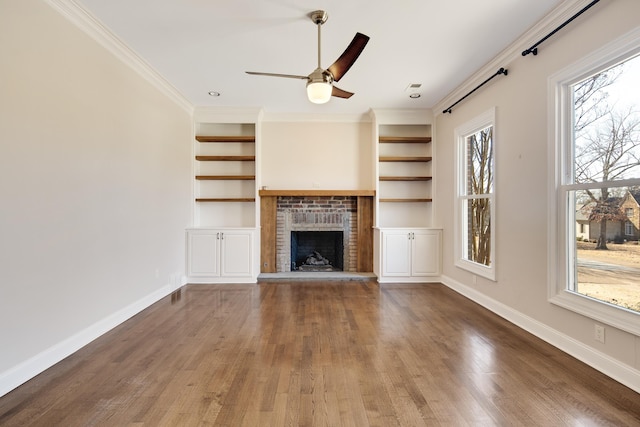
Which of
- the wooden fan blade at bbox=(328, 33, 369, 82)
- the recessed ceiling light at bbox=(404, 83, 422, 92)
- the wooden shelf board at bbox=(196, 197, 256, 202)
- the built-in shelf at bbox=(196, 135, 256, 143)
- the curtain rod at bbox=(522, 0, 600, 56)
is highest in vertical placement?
the recessed ceiling light at bbox=(404, 83, 422, 92)

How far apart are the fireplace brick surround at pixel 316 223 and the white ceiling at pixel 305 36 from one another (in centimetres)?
188

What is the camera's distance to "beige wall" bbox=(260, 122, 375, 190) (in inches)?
206

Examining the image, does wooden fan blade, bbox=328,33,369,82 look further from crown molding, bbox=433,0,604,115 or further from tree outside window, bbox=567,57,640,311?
tree outside window, bbox=567,57,640,311

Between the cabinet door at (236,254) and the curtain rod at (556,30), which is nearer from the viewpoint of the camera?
the curtain rod at (556,30)

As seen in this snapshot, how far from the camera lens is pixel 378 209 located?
5.05 meters

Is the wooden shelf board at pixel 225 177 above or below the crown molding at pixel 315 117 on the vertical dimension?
below

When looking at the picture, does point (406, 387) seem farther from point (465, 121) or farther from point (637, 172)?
point (465, 121)

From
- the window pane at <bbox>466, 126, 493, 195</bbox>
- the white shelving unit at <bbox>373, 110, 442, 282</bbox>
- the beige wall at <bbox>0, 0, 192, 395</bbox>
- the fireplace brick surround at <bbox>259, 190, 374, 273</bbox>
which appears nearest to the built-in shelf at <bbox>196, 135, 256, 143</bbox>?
the fireplace brick surround at <bbox>259, 190, 374, 273</bbox>

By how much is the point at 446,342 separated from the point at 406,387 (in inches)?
33.3

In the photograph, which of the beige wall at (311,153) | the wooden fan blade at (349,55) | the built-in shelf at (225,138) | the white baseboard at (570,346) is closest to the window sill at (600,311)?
the white baseboard at (570,346)

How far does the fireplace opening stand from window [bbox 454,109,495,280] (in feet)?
6.93

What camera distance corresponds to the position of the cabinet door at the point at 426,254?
15.6 ft

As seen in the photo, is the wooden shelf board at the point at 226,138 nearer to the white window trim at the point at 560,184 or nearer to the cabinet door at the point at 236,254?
the cabinet door at the point at 236,254

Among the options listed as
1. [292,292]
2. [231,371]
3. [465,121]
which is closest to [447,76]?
[465,121]
